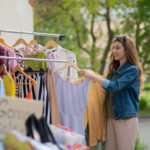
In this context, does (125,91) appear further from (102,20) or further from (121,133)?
(102,20)

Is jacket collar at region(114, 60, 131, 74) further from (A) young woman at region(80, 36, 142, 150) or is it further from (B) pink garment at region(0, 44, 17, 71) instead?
(B) pink garment at region(0, 44, 17, 71)

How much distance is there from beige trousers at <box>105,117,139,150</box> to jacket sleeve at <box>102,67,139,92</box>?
39 cm

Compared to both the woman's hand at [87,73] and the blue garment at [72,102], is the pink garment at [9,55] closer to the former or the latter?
the blue garment at [72,102]

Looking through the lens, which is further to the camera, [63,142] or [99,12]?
[99,12]

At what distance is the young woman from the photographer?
14.1ft

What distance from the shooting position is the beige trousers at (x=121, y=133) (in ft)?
14.8

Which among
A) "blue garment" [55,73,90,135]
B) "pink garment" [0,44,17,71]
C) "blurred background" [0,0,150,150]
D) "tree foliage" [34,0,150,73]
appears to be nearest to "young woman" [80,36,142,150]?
"blue garment" [55,73,90,135]

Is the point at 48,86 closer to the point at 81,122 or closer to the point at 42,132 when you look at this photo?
the point at 81,122

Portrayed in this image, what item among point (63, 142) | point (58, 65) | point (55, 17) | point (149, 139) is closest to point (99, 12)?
point (55, 17)

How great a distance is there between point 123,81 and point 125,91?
0.52 feet

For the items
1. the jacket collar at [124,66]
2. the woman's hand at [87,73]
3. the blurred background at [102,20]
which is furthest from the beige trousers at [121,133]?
the blurred background at [102,20]

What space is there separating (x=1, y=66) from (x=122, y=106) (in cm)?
117

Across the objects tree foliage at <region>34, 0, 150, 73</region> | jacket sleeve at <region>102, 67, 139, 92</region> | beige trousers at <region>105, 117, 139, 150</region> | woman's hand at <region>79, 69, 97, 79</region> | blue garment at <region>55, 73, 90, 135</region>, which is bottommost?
beige trousers at <region>105, 117, 139, 150</region>

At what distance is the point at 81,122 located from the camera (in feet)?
14.5
